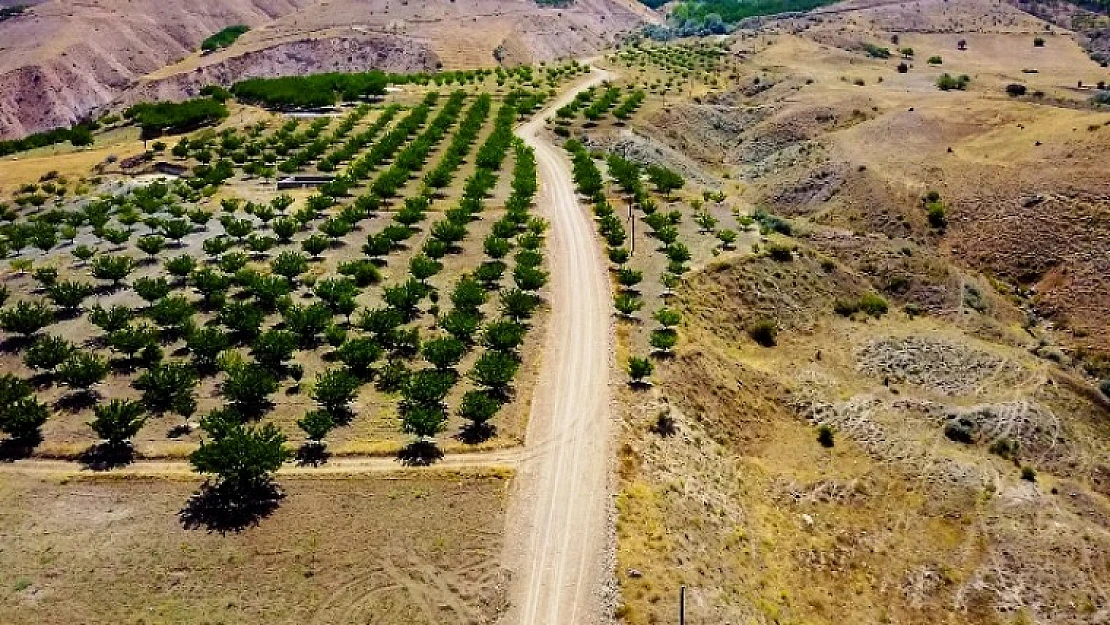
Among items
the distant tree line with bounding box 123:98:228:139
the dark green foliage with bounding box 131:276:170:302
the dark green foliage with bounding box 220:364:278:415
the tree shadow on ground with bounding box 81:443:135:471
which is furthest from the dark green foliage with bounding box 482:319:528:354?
the distant tree line with bounding box 123:98:228:139

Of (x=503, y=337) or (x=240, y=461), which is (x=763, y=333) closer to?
(x=503, y=337)

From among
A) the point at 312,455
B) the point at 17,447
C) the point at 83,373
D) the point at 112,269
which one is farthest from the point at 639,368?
the point at 112,269

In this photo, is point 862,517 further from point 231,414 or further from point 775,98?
point 775,98

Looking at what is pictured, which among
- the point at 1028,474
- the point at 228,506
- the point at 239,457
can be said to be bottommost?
the point at 1028,474

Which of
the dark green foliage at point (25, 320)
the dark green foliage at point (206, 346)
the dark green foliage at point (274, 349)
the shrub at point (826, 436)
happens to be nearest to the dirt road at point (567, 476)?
the shrub at point (826, 436)

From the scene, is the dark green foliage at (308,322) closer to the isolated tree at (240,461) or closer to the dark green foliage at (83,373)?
the dark green foliage at (83,373)
